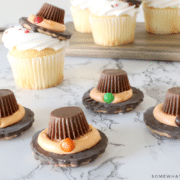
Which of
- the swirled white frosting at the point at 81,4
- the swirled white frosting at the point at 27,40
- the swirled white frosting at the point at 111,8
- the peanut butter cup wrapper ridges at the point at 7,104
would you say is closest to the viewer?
the peanut butter cup wrapper ridges at the point at 7,104

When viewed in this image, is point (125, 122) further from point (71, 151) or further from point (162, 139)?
point (71, 151)

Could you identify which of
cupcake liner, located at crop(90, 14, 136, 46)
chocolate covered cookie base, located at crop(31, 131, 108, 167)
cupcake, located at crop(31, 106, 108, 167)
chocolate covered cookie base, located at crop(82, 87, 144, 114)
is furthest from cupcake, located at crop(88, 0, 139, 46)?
chocolate covered cookie base, located at crop(31, 131, 108, 167)

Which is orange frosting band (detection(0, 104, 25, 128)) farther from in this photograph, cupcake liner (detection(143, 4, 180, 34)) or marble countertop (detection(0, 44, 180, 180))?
cupcake liner (detection(143, 4, 180, 34))

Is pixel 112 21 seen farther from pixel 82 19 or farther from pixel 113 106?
pixel 113 106

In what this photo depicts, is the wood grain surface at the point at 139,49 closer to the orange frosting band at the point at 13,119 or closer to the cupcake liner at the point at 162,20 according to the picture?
the cupcake liner at the point at 162,20

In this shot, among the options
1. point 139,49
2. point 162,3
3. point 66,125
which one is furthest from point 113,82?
point 162,3

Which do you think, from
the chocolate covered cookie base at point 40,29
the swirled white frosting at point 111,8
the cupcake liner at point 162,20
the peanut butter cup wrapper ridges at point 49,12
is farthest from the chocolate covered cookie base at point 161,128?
the cupcake liner at point 162,20

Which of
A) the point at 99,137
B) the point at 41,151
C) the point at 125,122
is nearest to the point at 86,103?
the point at 125,122
